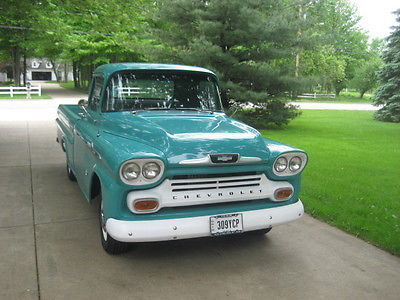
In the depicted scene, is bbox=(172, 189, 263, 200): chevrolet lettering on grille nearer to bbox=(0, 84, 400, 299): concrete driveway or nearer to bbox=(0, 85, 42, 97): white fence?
bbox=(0, 84, 400, 299): concrete driveway

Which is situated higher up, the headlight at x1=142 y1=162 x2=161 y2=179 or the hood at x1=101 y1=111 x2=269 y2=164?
the hood at x1=101 y1=111 x2=269 y2=164

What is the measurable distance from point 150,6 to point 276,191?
40.6 feet

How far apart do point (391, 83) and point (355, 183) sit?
14.5 metres

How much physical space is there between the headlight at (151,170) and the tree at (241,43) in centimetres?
967

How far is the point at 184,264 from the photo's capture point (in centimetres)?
362

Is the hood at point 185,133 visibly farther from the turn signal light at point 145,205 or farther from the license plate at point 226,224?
the license plate at point 226,224

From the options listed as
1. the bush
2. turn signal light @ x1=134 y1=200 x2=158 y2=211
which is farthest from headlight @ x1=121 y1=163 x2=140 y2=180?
the bush

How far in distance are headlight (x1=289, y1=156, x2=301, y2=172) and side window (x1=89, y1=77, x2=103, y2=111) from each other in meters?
2.23

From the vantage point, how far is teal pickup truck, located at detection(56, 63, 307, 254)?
125 inches

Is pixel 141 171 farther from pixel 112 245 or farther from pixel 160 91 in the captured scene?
pixel 160 91

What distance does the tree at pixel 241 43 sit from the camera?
12.6 meters

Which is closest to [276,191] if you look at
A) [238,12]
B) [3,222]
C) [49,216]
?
Answer: [49,216]

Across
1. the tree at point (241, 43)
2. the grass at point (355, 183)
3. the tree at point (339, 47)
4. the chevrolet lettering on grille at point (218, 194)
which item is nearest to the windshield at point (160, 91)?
the chevrolet lettering on grille at point (218, 194)

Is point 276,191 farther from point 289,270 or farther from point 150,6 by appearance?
point 150,6
